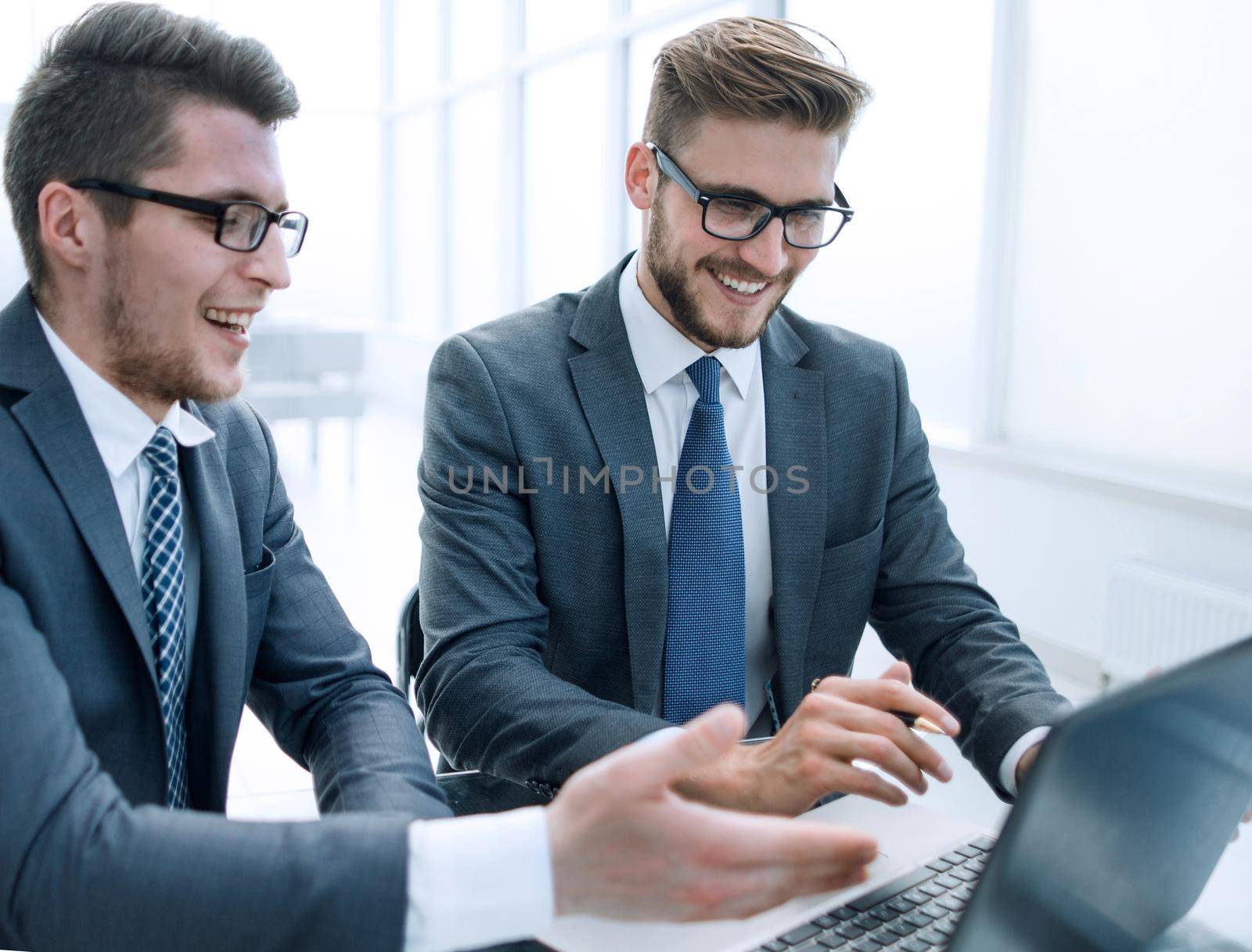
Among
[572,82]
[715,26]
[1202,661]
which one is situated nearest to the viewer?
[1202,661]

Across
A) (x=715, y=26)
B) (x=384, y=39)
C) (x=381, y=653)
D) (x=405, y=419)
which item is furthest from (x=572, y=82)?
(x=715, y=26)

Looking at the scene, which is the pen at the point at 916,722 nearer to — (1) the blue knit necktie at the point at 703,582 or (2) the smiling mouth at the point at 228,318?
(1) the blue knit necktie at the point at 703,582

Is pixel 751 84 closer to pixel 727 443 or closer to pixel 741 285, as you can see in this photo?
pixel 741 285

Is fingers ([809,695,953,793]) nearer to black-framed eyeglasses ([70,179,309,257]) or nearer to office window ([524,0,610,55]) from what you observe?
black-framed eyeglasses ([70,179,309,257])

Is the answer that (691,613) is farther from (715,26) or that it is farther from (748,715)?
(715,26)

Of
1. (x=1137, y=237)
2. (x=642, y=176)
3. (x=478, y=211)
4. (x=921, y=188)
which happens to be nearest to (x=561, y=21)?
(x=478, y=211)

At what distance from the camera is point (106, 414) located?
3.82ft

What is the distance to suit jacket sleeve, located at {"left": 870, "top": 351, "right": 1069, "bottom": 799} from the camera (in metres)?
1.41

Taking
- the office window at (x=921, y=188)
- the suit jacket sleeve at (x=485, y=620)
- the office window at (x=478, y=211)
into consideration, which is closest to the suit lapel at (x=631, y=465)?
the suit jacket sleeve at (x=485, y=620)

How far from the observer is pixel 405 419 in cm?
879

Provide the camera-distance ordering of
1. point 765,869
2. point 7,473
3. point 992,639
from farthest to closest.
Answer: point 992,639
point 7,473
point 765,869

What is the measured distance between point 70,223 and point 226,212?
154 millimetres

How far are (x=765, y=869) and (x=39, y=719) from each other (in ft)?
1.87

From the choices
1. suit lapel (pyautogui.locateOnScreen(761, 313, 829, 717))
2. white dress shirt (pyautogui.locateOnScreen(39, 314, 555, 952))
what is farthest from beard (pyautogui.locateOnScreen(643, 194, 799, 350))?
white dress shirt (pyautogui.locateOnScreen(39, 314, 555, 952))
